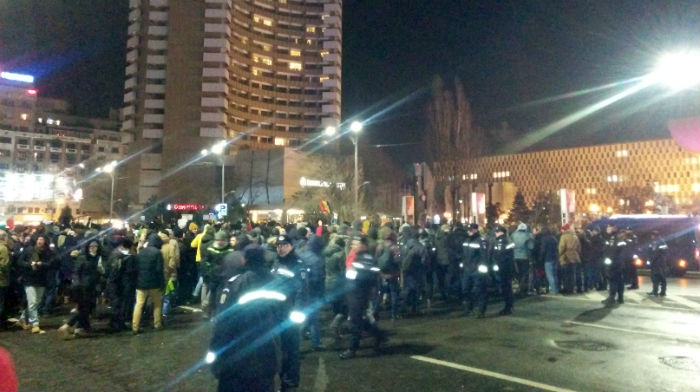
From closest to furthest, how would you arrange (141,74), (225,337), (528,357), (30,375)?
(225,337), (30,375), (528,357), (141,74)

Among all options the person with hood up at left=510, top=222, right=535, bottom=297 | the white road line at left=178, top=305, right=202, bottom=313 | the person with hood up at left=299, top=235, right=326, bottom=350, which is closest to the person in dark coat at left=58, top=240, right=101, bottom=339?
the white road line at left=178, top=305, right=202, bottom=313

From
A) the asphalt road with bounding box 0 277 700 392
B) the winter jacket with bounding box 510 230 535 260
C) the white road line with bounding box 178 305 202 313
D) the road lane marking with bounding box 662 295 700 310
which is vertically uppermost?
the winter jacket with bounding box 510 230 535 260

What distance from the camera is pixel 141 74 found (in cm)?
8525

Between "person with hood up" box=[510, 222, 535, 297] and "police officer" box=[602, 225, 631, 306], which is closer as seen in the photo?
"police officer" box=[602, 225, 631, 306]

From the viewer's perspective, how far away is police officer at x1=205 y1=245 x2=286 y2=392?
148 inches

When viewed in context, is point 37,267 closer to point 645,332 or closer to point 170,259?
point 170,259

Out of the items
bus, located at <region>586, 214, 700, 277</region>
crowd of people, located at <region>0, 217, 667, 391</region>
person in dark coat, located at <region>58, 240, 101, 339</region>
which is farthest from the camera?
bus, located at <region>586, 214, 700, 277</region>

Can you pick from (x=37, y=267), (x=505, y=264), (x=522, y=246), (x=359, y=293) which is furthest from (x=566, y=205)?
(x=37, y=267)

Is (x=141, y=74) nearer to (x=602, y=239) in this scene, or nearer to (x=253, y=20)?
(x=253, y=20)

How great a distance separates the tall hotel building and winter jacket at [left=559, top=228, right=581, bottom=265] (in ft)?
205

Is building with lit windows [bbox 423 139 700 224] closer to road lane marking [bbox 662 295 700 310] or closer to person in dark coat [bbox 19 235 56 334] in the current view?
road lane marking [bbox 662 295 700 310]

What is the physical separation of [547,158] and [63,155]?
96.4m

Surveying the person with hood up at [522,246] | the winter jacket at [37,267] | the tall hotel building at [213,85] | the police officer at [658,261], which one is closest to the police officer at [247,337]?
the winter jacket at [37,267]

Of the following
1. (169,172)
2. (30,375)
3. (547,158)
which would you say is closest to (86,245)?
(30,375)
